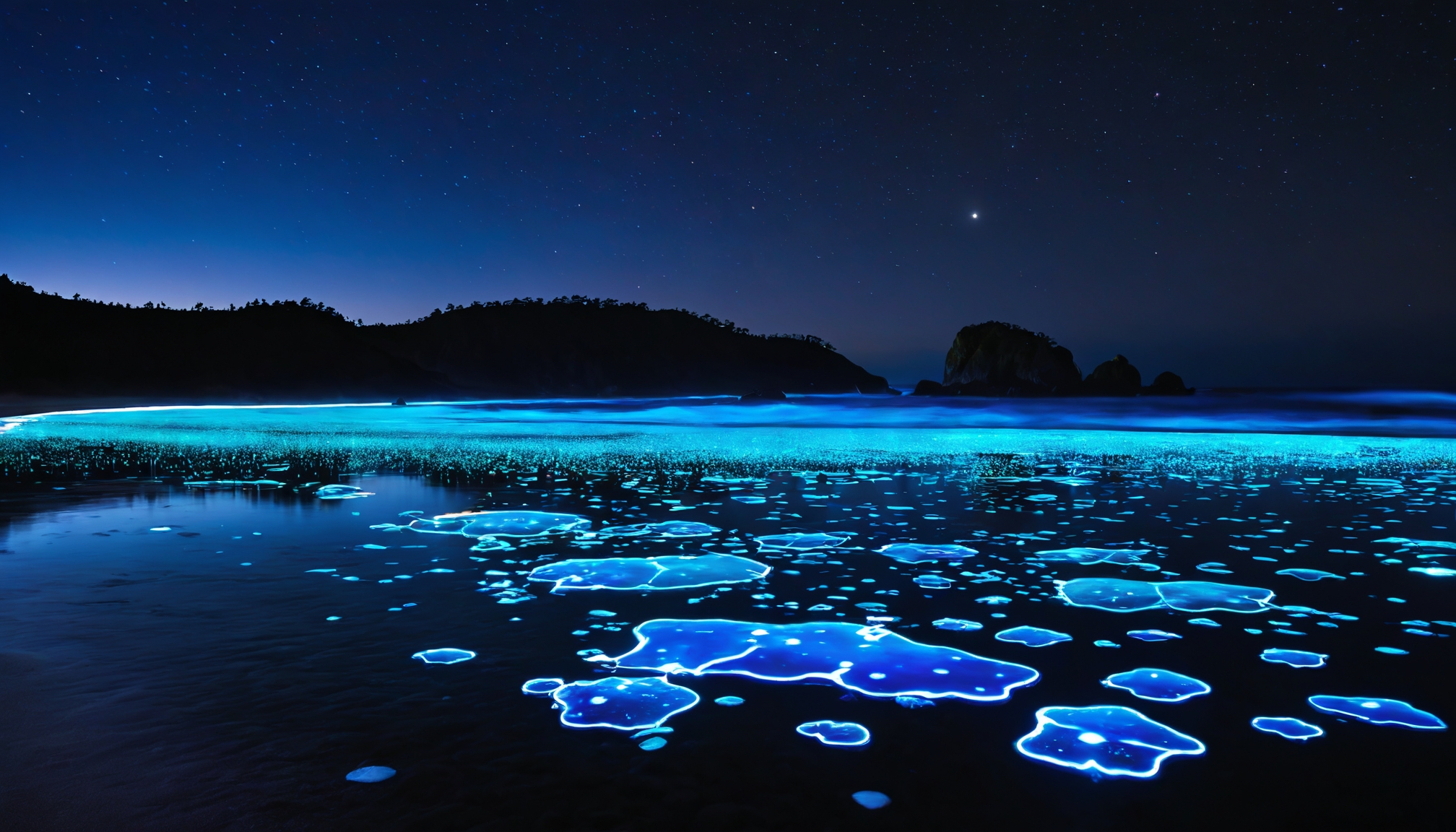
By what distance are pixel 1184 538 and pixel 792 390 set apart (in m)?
149

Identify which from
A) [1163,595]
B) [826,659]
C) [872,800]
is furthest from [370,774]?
[1163,595]

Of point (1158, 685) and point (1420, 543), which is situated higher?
point (1420, 543)

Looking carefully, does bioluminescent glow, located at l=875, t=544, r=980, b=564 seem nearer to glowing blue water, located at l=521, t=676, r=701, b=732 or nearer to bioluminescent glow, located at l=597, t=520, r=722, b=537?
bioluminescent glow, located at l=597, t=520, r=722, b=537

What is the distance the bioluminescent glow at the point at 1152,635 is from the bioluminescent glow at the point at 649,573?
299 centimetres

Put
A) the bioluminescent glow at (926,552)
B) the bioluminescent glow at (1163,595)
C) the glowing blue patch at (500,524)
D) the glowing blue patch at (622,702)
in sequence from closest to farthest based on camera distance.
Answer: the glowing blue patch at (622,702) < the bioluminescent glow at (1163,595) < the bioluminescent glow at (926,552) < the glowing blue patch at (500,524)

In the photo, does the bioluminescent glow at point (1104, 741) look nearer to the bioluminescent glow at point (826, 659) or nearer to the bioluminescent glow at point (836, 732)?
the bioluminescent glow at point (826, 659)

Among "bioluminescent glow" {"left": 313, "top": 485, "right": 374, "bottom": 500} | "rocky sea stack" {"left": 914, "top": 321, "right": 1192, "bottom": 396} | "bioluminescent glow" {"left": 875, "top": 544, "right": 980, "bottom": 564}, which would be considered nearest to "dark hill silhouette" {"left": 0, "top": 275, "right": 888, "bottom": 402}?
"rocky sea stack" {"left": 914, "top": 321, "right": 1192, "bottom": 396}

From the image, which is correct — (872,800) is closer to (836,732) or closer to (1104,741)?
(836,732)

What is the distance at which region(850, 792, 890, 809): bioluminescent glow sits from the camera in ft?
11.0

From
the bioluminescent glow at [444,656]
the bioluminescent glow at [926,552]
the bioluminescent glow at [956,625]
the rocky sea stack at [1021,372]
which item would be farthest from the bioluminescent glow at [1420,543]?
the rocky sea stack at [1021,372]

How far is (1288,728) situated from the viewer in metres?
4.13

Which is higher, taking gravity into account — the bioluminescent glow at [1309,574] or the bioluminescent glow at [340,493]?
the bioluminescent glow at [1309,574]

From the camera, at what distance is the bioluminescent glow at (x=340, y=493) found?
41.1ft

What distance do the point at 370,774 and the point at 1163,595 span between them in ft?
19.7
